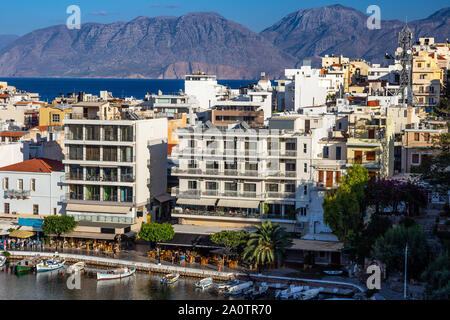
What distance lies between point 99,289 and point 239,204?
37.3 feet

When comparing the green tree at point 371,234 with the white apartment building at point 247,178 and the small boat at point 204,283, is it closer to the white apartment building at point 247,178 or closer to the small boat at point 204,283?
the white apartment building at point 247,178

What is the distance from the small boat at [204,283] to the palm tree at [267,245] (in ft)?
9.04

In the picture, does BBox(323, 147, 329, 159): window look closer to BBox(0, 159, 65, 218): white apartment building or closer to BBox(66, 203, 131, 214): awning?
BBox(66, 203, 131, 214): awning

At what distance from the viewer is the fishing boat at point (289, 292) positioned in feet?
139

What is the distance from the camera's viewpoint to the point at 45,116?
272 ft

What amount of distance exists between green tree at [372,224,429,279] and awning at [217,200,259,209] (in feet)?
39.9

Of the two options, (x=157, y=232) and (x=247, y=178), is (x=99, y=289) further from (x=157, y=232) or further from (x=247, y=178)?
(x=247, y=178)

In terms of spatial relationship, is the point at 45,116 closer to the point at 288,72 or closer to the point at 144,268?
the point at 144,268

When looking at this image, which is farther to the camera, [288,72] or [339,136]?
[288,72]

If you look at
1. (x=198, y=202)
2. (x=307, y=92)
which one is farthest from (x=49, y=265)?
(x=307, y=92)

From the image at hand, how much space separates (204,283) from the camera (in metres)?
45.2

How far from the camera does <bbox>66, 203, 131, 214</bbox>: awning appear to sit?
178 feet

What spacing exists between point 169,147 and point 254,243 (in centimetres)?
1896
